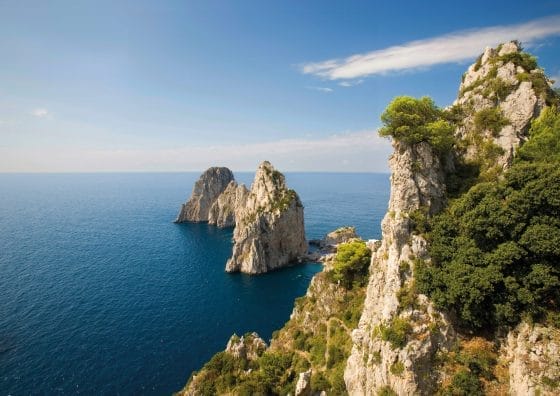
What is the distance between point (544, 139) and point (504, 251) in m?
15.1

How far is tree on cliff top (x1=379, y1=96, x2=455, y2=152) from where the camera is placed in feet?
124

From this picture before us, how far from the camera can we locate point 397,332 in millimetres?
30172

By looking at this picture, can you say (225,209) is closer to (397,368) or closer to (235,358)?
(235,358)

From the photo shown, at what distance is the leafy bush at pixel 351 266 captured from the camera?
47.9 m

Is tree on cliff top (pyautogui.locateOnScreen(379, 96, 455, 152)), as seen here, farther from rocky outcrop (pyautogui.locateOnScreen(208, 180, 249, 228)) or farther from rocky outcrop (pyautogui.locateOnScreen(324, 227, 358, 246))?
rocky outcrop (pyautogui.locateOnScreen(208, 180, 249, 228))

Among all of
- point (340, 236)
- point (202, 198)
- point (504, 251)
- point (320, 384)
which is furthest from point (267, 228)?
point (504, 251)

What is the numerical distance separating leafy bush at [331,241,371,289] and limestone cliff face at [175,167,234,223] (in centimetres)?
14165

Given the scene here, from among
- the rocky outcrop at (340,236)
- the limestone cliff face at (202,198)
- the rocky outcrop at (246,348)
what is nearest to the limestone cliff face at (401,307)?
the rocky outcrop at (246,348)

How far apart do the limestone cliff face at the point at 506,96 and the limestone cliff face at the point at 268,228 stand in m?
74.1

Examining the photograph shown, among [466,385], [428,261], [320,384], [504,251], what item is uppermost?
[504,251]

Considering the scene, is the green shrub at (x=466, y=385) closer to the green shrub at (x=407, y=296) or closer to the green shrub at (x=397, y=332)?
the green shrub at (x=397, y=332)

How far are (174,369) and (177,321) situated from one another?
1683 centimetres

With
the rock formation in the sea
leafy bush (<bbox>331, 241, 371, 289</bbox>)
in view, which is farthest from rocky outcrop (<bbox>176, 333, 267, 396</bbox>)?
leafy bush (<bbox>331, 241, 371, 289</bbox>)

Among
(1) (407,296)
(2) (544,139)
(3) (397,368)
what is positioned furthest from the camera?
(2) (544,139)
